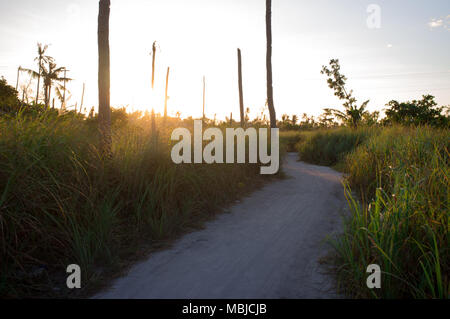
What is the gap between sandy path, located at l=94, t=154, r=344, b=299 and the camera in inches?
113

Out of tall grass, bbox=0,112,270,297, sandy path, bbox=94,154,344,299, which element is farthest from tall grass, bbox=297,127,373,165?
tall grass, bbox=0,112,270,297

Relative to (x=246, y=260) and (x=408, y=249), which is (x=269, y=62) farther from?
(x=408, y=249)

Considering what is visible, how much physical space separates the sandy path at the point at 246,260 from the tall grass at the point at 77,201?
0.41 metres

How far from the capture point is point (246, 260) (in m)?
3.54

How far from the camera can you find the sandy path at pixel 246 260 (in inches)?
113

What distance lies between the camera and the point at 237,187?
279 inches

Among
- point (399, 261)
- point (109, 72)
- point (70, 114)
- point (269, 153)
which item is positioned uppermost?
point (109, 72)

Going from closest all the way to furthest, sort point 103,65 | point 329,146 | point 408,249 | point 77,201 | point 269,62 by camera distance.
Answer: point 408,249 < point 77,201 < point 103,65 < point 269,62 < point 329,146

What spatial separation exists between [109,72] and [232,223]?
3579mm

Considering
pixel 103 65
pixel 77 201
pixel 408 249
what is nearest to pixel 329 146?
pixel 103 65

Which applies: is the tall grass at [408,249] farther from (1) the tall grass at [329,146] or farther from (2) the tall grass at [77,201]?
(1) the tall grass at [329,146]

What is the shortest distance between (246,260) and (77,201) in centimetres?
215
